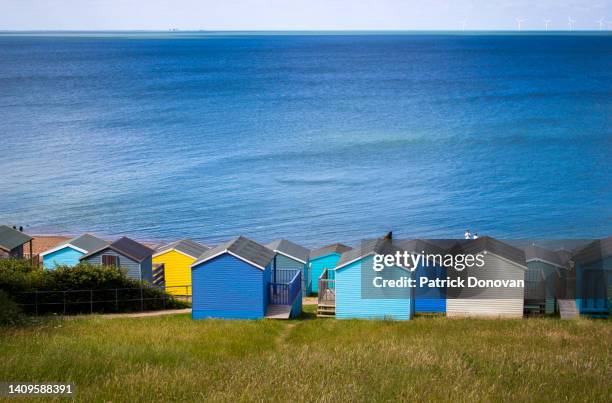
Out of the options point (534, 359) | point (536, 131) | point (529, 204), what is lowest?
point (534, 359)

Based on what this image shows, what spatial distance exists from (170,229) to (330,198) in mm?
15224

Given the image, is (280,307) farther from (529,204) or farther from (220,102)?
(220,102)

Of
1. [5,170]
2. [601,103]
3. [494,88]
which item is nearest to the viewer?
[5,170]

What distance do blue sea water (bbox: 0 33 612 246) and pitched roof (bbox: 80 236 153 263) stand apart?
21.9 meters

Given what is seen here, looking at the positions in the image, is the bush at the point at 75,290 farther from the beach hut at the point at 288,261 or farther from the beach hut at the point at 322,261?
the beach hut at the point at 322,261

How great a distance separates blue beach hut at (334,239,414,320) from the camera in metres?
33.3

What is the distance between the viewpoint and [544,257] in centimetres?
3644

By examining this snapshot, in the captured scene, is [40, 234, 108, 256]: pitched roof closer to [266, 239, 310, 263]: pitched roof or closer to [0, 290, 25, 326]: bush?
[266, 239, 310, 263]: pitched roof

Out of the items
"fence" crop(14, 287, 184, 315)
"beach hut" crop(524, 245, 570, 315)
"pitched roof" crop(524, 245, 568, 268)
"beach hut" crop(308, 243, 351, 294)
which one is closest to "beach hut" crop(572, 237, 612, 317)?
"beach hut" crop(524, 245, 570, 315)

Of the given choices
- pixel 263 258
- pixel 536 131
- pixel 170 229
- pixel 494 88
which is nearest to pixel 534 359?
pixel 263 258

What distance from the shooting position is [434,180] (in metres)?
82.1

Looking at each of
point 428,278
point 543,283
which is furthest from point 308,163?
point 428,278

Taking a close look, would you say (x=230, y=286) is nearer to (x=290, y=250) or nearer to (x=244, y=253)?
(x=244, y=253)

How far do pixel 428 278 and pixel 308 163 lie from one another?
5652 cm
